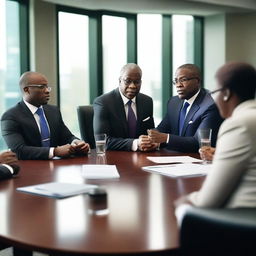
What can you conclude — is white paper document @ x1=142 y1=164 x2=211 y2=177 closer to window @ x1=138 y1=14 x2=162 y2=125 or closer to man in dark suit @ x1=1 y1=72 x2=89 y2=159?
man in dark suit @ x1=1 y1=72 x2=89 y2=159

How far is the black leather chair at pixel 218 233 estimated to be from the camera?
1013mm

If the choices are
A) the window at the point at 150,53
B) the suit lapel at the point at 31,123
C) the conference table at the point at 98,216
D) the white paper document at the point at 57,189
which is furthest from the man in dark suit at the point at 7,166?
the window at the point at 150,53

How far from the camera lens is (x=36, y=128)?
325cm

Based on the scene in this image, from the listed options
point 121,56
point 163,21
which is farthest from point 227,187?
point 163,21

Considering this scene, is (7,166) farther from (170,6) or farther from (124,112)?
(170,6)

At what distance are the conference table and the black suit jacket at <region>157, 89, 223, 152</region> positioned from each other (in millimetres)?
897

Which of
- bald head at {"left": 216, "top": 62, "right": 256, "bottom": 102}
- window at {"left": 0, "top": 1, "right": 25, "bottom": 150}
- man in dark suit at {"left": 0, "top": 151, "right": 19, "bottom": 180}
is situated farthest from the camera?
window at {"left": 0, "top": 1, "right": 25, "bottom": 150}

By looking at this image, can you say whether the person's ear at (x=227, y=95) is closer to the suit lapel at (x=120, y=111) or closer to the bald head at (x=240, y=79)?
the bald head at (x=240, y=79)

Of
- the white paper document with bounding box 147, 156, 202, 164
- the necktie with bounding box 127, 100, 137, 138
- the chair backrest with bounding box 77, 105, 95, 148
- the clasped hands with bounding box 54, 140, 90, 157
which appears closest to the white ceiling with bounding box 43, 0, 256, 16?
the chair backrest with bounding box 77, 105, 95, 148

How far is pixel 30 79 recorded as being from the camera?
11.2 feet

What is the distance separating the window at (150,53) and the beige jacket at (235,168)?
17.5 ft

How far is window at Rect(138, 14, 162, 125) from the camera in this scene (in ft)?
21.8

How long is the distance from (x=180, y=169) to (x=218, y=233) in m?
1.42

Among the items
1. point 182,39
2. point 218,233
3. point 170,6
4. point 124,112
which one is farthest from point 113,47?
point 218,233
